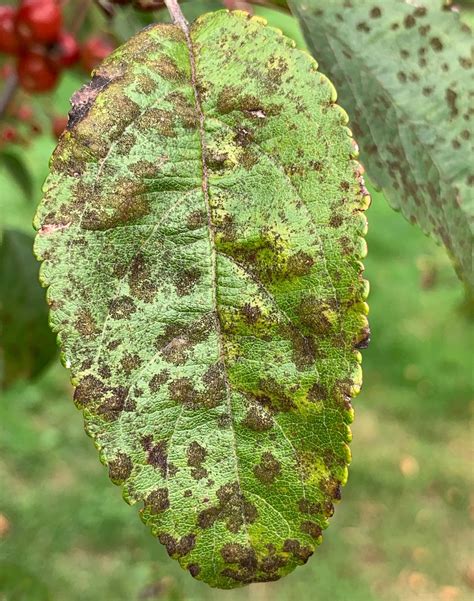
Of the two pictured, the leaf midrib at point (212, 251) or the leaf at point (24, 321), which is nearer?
the leaf midrib at point (212, 251)

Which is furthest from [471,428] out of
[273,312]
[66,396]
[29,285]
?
[273,312]

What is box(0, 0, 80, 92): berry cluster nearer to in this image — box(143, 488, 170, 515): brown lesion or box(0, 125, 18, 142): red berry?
box(0, 125, 18, 142): red berry

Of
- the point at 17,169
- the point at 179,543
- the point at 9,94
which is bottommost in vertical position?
the point at 17,169

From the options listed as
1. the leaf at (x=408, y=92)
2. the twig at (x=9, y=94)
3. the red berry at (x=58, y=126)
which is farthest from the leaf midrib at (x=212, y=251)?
the red berry at (x=58, y=126)

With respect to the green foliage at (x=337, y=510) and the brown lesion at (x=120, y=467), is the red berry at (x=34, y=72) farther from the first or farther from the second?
the green foliage at (x=337, y=510)

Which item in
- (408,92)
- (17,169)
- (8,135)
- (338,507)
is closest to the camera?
(408,92)

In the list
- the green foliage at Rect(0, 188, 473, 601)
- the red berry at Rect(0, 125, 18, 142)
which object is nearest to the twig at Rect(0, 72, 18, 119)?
the red berry at Rect(0, 125, 18, 142)

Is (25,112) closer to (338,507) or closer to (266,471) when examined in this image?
(266,471)

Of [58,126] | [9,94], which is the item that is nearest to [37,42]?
[9,94]
